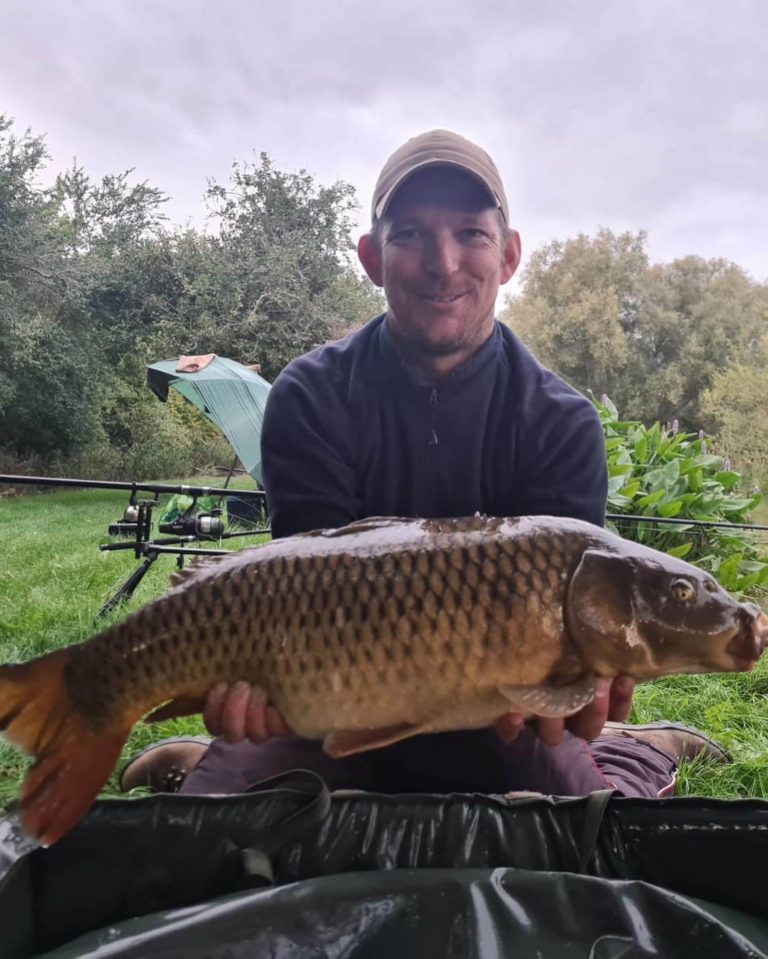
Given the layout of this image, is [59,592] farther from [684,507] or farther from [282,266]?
[282,266]

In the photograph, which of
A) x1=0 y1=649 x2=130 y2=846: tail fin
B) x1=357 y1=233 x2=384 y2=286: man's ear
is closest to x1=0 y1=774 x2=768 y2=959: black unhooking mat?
x1=0 y1=649 x2=130 y2=846: tail fin

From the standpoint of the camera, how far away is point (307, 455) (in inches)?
52.1

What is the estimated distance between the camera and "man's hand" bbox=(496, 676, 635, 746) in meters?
0.90

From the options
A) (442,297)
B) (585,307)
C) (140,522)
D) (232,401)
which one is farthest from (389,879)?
(585,307)

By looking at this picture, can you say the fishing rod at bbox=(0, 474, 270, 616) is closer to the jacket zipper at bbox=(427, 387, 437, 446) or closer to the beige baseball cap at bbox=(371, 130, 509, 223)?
the jacket zipper at bbox=(427, 387, 437, 446)

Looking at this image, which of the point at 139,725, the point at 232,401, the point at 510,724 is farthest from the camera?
the point at 232,401

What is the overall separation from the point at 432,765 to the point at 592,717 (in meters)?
0.35

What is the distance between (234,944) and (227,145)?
16379 millimetres

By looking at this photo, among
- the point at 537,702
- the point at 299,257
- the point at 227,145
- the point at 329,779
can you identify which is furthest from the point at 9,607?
the point at 227,145

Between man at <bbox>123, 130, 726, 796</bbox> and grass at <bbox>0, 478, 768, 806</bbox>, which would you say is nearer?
man at <bbox>123, 130, 726, 796</bbox>

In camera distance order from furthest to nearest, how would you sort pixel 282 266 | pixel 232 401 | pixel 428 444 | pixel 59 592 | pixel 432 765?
pixel 282 266, pixel 232 401, pixel 59 592, pixel 428 444, pixel 432 765

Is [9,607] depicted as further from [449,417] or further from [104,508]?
[104,508]

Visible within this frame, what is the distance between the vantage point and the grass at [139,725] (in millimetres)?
1541

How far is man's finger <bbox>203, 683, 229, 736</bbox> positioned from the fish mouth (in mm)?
588
